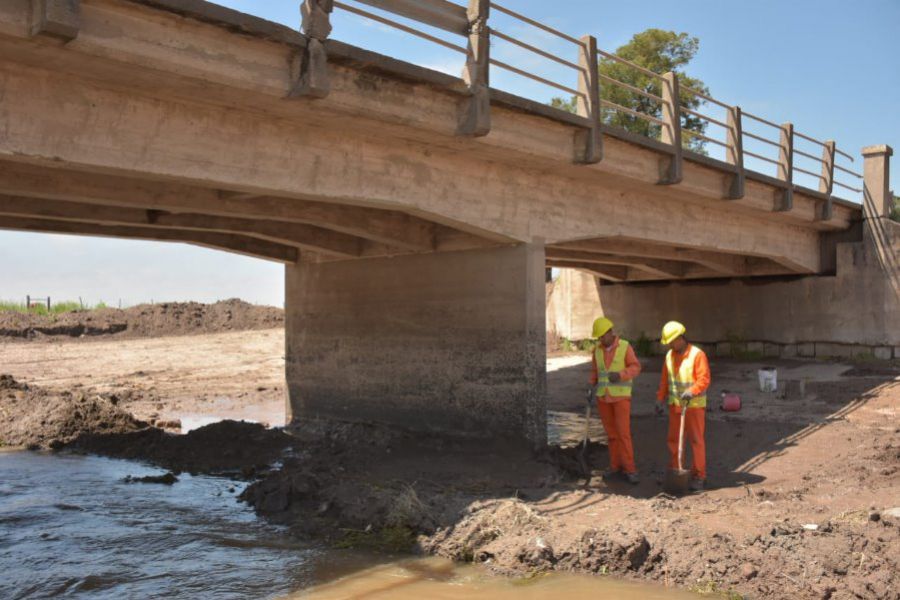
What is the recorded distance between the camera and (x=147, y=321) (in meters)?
30.5

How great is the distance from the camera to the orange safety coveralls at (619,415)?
9852mm

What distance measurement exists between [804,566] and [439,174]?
592cm

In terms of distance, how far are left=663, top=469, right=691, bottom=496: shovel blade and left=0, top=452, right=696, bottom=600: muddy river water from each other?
3146mm

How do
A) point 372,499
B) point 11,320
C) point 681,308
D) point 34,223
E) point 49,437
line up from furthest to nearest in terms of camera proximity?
point 11,320 < point 681,308 < point 49,437 < point 34,223 < point 372,499

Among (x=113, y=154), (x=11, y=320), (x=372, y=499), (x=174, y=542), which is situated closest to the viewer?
(x=113, y=154)

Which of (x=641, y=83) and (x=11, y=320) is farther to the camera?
(x=641, y=83)

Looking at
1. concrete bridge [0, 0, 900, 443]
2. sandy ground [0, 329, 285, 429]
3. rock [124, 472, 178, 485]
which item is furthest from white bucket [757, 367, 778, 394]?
rock [124, 472, 178, 485]

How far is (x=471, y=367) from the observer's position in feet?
38.3

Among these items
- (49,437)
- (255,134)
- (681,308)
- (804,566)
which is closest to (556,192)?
(255,134)

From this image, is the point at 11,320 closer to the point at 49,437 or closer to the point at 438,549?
the point at 49,437

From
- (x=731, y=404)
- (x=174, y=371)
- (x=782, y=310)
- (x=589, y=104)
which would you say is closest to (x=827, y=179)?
(x=782, y=310)

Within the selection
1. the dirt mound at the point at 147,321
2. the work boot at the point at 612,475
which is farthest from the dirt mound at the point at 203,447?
the dirt mound at the point at 147,321

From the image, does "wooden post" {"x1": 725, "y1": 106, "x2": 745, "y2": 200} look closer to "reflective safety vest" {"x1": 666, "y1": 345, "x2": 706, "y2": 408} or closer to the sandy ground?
"reflective safety vest" {"x1": 666, "y1": 345, "x2": 706, "y2": 408}

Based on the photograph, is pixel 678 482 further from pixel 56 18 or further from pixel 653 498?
pixel 56 18
